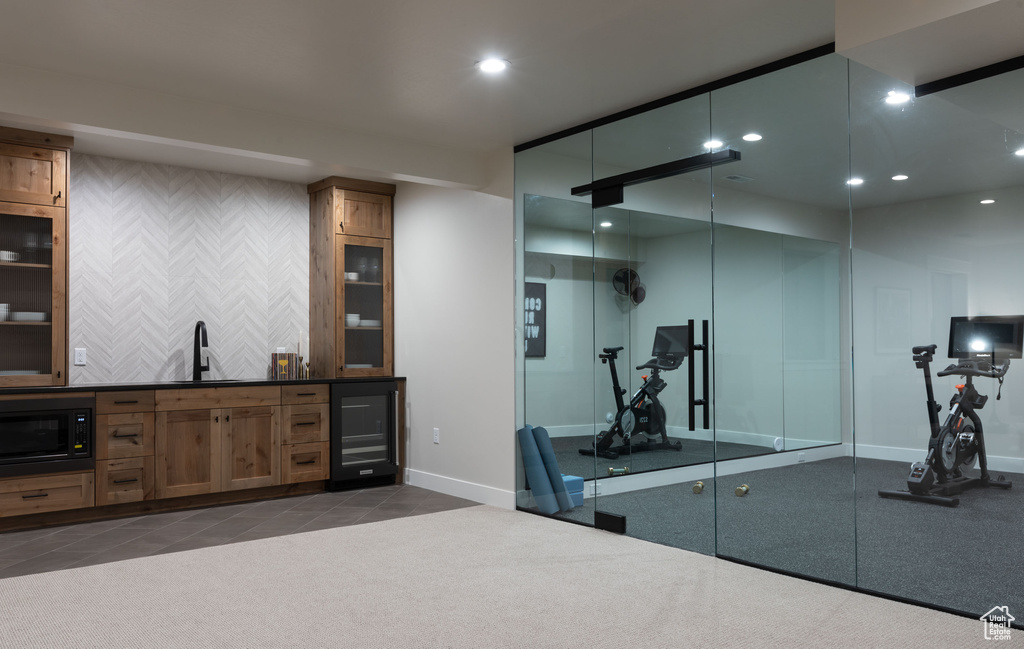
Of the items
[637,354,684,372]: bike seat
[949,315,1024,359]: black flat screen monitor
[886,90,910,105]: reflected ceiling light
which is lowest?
[637,354,684,372]: bike seat

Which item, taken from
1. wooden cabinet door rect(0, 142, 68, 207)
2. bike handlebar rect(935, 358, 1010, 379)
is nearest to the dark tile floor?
wooden cabinet door rect(0, 142, 68, 207)

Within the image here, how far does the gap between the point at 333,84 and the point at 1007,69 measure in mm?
3135

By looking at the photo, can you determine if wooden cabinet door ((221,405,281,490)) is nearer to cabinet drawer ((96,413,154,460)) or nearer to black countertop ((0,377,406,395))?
black countertop ((0,377,406,395))

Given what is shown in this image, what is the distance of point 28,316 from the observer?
4.74 meters

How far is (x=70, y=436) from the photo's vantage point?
468cm

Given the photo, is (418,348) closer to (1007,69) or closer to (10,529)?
(10,529)

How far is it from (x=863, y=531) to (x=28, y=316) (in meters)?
5.02

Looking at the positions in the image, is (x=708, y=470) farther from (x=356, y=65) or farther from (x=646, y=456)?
(x=356, y=65)

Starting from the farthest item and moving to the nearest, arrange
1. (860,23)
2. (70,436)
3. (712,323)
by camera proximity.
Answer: (70,436), (712,323), (860,23)

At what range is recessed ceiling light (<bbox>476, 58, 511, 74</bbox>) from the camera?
3645mm

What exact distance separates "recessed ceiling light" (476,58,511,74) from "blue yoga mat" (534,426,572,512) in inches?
93.7

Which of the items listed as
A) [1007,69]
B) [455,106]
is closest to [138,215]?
[455,106]

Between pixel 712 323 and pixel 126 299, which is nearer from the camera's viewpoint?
pixel 712 323

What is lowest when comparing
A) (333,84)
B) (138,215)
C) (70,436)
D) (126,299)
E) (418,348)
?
(70,436)
